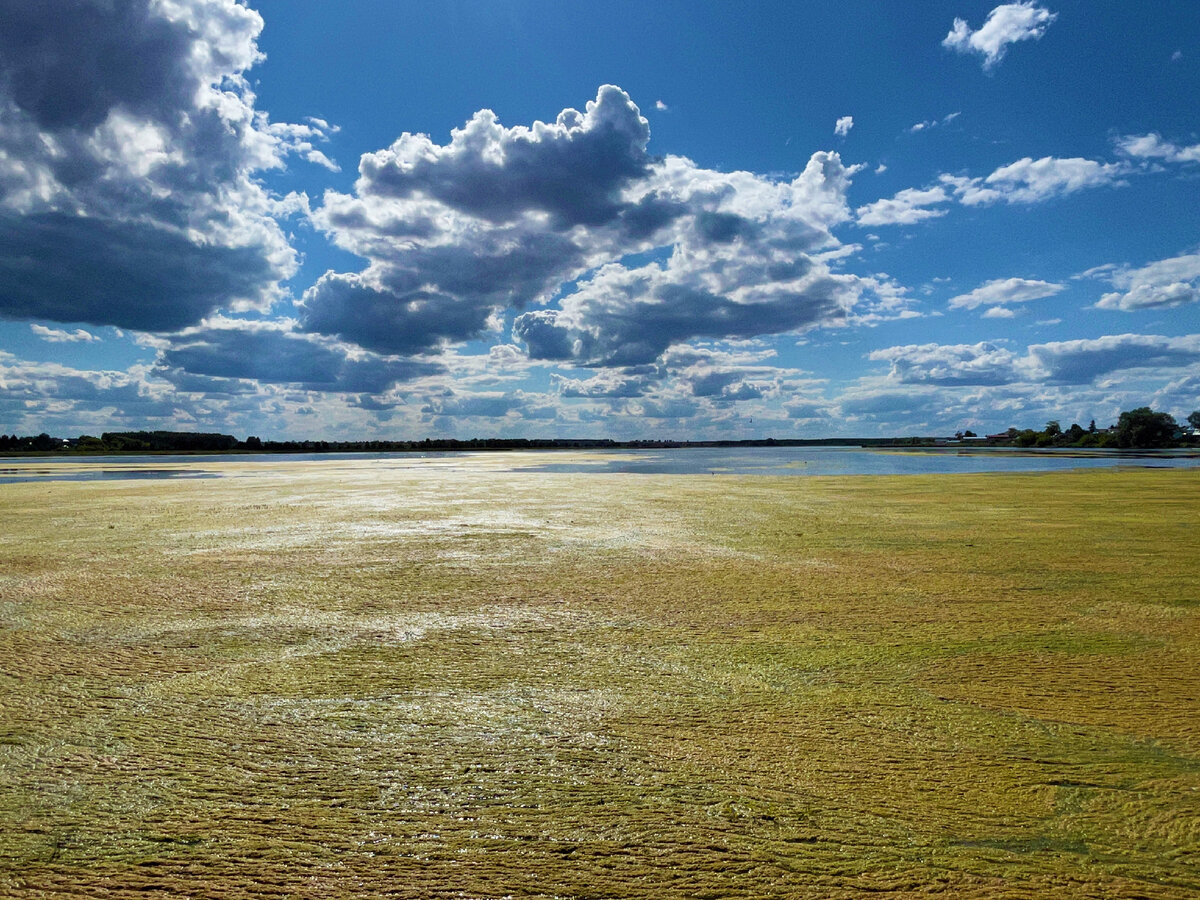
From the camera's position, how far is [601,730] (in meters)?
4.18

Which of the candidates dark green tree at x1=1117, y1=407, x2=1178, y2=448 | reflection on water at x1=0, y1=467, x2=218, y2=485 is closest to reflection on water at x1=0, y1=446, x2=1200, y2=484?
reflection on water at x1=0, y1=467, x2=218, y2=485

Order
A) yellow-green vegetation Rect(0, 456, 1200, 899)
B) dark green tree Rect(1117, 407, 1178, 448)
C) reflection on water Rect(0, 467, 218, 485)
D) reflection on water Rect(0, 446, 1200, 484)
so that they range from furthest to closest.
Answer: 1. dark green tree Rect(1117, 407, 1178, 448)
2. reflection on water Rect(0, 446, 1200, 484)
3. reflection on water Rect(0, 467, 218, 485)
4. yellow-green vegetation Rect(0, 456, 1200, 899)

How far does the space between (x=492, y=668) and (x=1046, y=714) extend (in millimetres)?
4063

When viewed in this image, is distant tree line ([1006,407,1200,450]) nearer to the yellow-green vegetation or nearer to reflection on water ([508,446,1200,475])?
reflection on water ([508,446,1200,475])

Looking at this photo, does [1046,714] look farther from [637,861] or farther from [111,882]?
[111,882]

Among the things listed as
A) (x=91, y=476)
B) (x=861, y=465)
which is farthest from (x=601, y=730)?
(x=861, y=465)

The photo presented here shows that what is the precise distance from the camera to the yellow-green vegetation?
2.90m

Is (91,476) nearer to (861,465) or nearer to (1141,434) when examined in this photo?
(861,465)

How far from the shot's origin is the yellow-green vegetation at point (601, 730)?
9.53ft

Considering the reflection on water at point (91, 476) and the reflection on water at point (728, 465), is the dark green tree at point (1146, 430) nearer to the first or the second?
the reflection on water at point (728, 465)

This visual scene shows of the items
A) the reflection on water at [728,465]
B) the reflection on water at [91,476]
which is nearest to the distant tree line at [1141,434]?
the reflection on water at [728,465]

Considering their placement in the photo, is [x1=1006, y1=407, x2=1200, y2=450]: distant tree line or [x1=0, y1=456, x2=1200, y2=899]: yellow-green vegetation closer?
[x1=0, y1=456, x2=1200, y2=899]: yellow-green vegetation

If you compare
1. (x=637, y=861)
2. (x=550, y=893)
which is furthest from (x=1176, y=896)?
(x=550, y=893)

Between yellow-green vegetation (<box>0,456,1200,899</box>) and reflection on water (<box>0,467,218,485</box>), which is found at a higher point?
reflection on water (<box>0,467,218,485</box>)
